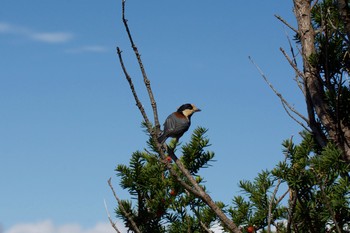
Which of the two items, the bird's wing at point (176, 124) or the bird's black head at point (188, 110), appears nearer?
the bird's wing at point (176, 124)

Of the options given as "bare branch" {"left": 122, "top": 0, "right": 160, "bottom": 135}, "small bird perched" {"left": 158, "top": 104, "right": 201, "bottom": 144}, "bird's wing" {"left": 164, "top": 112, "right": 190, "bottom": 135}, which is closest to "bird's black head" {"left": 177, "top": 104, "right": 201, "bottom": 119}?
"small bird perched" {"left": 158, "top": 104, "right": 201, "bottom": 144}

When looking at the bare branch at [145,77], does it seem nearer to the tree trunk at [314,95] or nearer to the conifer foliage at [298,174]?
the conifer foliage at [298,174]

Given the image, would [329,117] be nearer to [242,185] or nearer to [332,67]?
[332,67]

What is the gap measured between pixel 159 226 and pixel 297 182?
1.31 m

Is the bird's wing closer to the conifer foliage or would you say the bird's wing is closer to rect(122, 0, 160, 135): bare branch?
the conifer foliage

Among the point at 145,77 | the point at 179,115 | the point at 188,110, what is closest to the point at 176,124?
the point at 179,115

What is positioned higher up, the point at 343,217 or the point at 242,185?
the point at 242,185

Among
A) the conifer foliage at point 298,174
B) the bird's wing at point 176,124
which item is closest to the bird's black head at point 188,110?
Answer: the bird's wing at point 176,124

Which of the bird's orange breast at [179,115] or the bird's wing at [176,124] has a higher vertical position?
the bird's orange breast at [179,115]

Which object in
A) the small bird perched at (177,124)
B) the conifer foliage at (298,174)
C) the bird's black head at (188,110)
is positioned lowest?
the conifer foliage at (298,174)

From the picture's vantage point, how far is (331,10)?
5.70m

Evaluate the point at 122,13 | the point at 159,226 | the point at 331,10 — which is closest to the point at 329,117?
the point at 331,10

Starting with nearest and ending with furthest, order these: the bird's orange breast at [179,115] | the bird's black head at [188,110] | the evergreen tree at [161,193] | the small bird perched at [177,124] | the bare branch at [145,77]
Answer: the bare branch at [145,77]
the evergreen tree at [161,193]
the small bird perched at [177,124]
the bird's orange breast at [179,115]
the bird's black head at [188,110]

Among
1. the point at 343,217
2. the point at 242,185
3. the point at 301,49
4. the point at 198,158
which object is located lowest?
the point at 343,217
